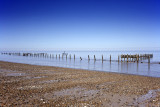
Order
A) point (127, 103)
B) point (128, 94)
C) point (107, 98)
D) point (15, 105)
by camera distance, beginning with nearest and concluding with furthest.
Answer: point (15, 105), point (127, 103), point (107, 98), point (128, 94)

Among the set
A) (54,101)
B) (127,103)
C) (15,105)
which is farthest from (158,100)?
(15,105)

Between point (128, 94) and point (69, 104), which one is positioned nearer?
point (69, 104)

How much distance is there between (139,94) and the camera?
365 inches

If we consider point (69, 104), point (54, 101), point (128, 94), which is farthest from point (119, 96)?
point (54, 101)

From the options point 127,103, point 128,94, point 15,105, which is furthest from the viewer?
point 128,94

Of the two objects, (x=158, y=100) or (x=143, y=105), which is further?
(x=158, y=100)

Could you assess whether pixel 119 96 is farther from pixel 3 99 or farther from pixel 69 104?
pixel 3 99

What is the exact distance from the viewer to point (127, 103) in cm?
756

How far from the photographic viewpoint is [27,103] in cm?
724

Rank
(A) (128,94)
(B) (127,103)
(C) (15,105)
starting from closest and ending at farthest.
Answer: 1. (C) (15,105)
2. (B) (127,103)
3. (A) (128,94)

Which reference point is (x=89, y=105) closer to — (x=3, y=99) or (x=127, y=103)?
(x=127, y=103)

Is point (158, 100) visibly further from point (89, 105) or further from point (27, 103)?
point (27, 103)

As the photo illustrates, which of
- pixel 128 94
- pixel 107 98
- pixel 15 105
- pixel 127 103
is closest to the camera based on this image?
pixel 15 105

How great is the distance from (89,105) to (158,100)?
3.90m
